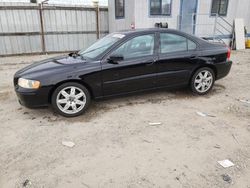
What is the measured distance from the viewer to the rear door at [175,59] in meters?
4.51

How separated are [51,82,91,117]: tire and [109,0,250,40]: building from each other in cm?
674

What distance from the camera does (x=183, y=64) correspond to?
469 cm

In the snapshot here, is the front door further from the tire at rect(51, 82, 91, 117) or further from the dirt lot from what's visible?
the tire at rect(51, 82, 91, 117)

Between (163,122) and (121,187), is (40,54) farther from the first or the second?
(121,187)

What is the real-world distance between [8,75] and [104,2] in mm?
7652

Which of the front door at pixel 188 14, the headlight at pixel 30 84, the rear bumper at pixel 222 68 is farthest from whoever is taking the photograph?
the front door at pixel 188 14

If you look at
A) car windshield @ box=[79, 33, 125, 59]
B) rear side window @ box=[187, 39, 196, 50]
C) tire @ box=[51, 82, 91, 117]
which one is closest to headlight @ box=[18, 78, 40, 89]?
tire @ box=[51, 82, 91, 117]

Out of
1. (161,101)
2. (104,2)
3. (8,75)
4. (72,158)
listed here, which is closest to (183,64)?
(161,101)

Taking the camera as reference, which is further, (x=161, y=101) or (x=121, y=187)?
(x=161, y=101)

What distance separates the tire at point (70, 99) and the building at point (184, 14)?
6735 mm

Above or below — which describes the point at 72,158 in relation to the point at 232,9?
below

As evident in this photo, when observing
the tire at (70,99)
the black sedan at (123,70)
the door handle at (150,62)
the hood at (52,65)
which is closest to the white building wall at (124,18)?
the black sedan at (123,70)

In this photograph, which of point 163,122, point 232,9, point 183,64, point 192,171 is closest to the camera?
point 192,171

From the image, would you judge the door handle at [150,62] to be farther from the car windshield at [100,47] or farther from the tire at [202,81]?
the tire at [202,81]
